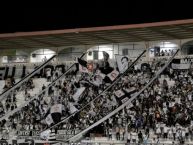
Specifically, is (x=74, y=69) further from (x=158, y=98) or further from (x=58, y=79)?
(x=158, y=98)

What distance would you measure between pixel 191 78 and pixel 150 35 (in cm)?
471

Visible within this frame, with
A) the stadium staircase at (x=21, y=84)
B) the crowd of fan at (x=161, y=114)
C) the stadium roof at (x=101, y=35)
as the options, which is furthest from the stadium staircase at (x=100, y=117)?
the stadium staircase at (x=21, y=84)

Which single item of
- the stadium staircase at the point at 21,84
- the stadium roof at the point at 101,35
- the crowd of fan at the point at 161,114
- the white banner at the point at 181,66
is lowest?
the crowd of fan at the point at 161,114

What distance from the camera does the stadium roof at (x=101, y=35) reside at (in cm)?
2966

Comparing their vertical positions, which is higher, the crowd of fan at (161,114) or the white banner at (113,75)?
the white banner at (113,75)

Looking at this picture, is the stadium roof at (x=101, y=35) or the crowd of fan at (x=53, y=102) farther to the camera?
the crowd of fan at (x=53, y=102)

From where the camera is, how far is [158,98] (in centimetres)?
3136

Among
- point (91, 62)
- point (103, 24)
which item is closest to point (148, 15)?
point (103, 24)

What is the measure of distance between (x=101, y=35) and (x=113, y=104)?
18.2 feet

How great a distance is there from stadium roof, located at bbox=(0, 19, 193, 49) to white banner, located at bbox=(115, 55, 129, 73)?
2.12 m

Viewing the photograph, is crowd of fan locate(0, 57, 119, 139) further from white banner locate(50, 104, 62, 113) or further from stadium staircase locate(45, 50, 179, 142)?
stadium staircase locate(45, 50, 179, 142)

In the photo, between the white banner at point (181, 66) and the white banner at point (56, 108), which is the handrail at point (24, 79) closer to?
the white banner at point (56, 108)

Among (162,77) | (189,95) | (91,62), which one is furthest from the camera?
(91,62)

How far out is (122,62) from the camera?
30031 millimetres
